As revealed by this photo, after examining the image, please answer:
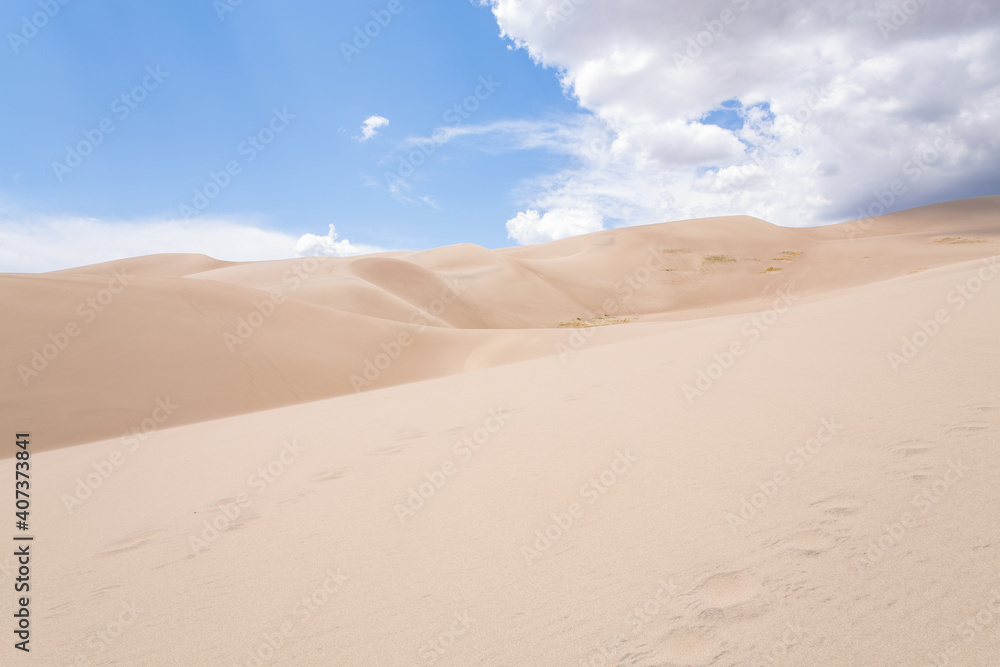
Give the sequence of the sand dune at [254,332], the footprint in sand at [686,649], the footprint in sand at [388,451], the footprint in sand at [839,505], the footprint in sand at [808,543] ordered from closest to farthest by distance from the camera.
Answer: the footprint in sand at [686,649] → the footprint in sand at [808,543] → the footprint in sand at [839,505] → the footprint in sand at [388,451] → the sand dune at [254,332]

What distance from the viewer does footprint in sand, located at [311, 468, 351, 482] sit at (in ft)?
12.6

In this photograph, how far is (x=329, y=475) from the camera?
393cm

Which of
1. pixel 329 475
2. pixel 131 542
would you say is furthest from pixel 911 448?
pixel 131 542

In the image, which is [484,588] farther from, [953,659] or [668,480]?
[953,659]

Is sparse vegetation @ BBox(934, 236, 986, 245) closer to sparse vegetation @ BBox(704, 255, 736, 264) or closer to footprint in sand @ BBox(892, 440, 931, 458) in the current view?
sparse vegetation @ BBox(704, 255, 736, 264)

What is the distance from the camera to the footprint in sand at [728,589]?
6.00ft

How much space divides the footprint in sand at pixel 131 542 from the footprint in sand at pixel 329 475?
1016 mm

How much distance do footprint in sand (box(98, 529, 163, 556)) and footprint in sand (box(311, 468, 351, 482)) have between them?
1016 mm

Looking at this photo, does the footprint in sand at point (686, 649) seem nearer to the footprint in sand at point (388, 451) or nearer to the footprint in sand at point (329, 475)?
the footprint in sand at point (329, 475)

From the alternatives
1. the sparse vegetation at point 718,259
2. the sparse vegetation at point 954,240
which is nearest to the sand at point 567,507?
the sparse vegetation at point 718,259

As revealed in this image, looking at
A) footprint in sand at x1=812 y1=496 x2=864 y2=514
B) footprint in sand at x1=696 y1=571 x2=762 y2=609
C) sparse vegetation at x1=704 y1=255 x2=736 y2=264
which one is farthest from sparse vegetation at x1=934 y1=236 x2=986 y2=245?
footprint in sand at x1=696 y1=571 x2=762 y2=609

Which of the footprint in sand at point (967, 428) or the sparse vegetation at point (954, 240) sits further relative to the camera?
the sparse vegetation at point (954, 240)

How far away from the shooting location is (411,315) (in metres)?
21.9

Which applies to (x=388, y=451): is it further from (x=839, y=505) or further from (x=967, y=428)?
(x=967, y=428)
